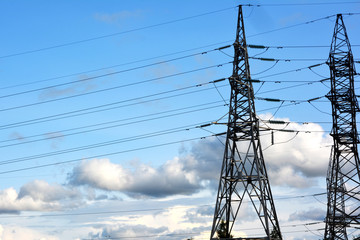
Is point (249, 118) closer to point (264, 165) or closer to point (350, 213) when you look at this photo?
point (264, 165)

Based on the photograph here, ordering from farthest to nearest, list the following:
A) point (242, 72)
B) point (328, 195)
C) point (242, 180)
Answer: point (328, 195) → point (242, 72) → point (242, 180)

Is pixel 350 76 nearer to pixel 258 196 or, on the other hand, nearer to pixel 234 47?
pixel 234 47

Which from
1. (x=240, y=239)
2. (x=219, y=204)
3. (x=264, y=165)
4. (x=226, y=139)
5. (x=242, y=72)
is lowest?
(x=240, y=239)

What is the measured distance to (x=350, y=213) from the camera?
5622 centimetres

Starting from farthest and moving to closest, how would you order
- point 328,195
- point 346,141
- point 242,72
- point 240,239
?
point 328,195
point 346,141
point 242,72
point 240,239

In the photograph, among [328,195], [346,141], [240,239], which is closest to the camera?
[240,239]

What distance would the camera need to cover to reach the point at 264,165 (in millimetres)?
45531

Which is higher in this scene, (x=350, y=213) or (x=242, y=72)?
(x=242, y=72)

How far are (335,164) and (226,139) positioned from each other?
1770 centimetres

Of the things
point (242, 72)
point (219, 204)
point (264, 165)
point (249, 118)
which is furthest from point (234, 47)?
point (219, 204)

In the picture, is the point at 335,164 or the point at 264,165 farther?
the point at 335,164

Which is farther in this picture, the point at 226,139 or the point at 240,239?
the point at 226,139

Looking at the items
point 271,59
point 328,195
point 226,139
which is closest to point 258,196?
point 226,139

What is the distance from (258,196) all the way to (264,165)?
2.96 m
